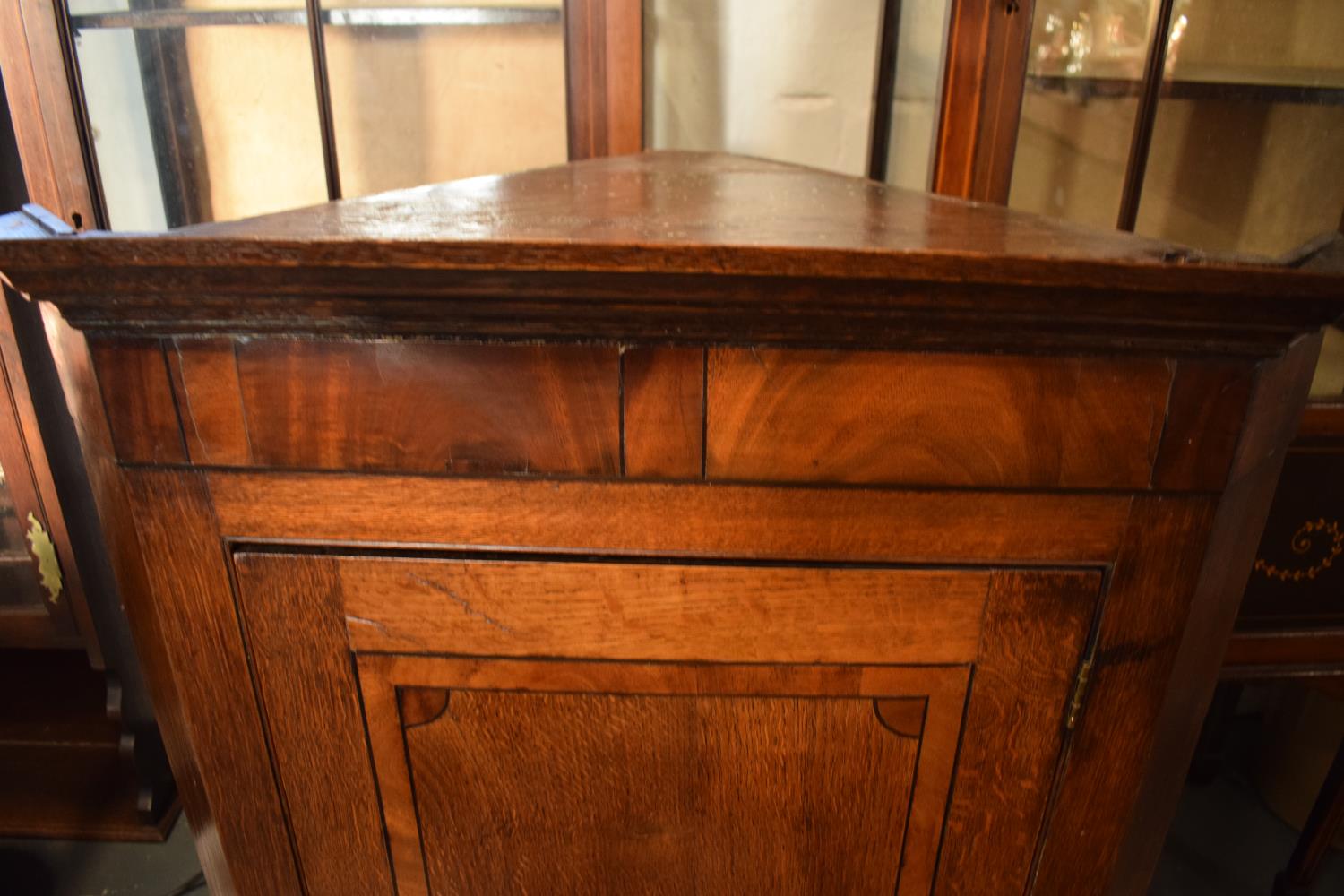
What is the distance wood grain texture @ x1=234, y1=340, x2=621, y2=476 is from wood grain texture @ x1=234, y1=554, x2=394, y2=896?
0.07 m

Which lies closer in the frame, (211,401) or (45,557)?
(211,401)

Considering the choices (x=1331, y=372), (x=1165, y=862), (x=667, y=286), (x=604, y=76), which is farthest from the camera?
(x=1165, y=862)

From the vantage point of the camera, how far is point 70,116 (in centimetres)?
87

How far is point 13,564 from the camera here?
961 mm

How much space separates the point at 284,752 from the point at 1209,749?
1240 mm

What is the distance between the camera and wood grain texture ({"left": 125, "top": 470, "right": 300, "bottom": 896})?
1.38ft

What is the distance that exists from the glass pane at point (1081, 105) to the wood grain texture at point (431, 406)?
0.70 metres

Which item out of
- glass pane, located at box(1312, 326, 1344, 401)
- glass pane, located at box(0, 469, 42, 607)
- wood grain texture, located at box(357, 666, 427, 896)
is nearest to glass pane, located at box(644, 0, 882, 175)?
glass pane, located at box(1312, 326, 1344, 401)

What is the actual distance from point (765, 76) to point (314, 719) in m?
0.85

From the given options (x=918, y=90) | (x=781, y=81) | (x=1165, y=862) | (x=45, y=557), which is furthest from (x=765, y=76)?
(x=1165, y=862)

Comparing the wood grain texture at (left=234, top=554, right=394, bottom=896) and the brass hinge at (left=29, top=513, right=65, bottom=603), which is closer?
the wood grain texture at (left=234, top=554, right=394, bottom=896)

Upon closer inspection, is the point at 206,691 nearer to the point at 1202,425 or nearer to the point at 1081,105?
the point at 1202,425

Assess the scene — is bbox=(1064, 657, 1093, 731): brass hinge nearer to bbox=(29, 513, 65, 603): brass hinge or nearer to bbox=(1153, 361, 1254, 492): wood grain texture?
bbox=(1153, 361, 1254, 492): wood grain texture

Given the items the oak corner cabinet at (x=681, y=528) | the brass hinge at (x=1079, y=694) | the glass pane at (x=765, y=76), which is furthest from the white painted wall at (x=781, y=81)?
the brass hinge at (x=1079, y=694)
